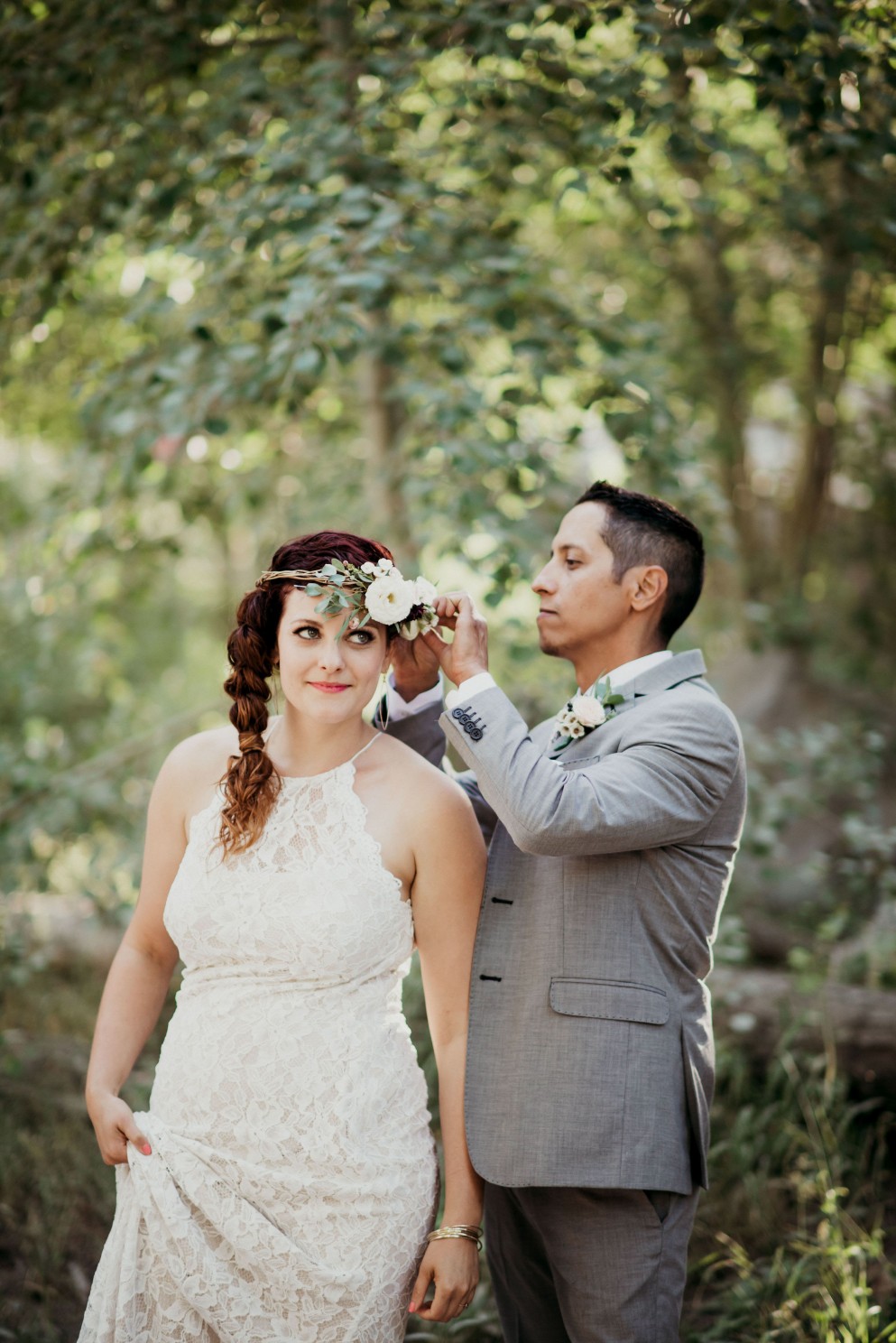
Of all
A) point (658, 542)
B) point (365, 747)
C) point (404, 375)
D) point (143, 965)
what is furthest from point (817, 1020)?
point (404, 375)

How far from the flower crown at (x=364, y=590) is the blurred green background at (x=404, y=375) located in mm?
1044

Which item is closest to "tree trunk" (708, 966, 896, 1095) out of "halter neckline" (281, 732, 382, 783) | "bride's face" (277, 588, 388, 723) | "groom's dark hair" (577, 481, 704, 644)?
"groom's dark hair" (577, 481, 704, 644)

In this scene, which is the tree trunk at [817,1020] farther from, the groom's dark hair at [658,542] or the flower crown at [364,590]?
A: the flower crown at [364,590]

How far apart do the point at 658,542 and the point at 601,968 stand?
0.92 m

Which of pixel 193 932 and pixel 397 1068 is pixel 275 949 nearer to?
pixel 193 932

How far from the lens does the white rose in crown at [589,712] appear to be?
2285 millimetres

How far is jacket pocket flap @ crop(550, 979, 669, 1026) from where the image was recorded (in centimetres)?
209

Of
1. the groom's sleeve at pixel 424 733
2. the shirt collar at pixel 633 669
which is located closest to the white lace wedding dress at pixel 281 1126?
the groom's sleeve at pixel 424 733

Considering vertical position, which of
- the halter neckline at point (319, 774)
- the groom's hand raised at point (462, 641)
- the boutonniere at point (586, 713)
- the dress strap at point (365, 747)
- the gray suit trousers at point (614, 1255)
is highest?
the groom's hand raised at point (462, 641)

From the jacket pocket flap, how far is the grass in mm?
1134

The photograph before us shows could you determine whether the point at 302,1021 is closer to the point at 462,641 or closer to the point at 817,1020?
the point at 462,641

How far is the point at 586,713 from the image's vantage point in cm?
229

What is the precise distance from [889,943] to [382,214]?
313cm

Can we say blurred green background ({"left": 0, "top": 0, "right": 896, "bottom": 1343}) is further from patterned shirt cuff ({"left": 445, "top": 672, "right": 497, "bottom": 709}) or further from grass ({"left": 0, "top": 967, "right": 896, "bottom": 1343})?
patterned shirt cuff ({"left": 445, "top": 672, "right": 497, "bottom": 709})
